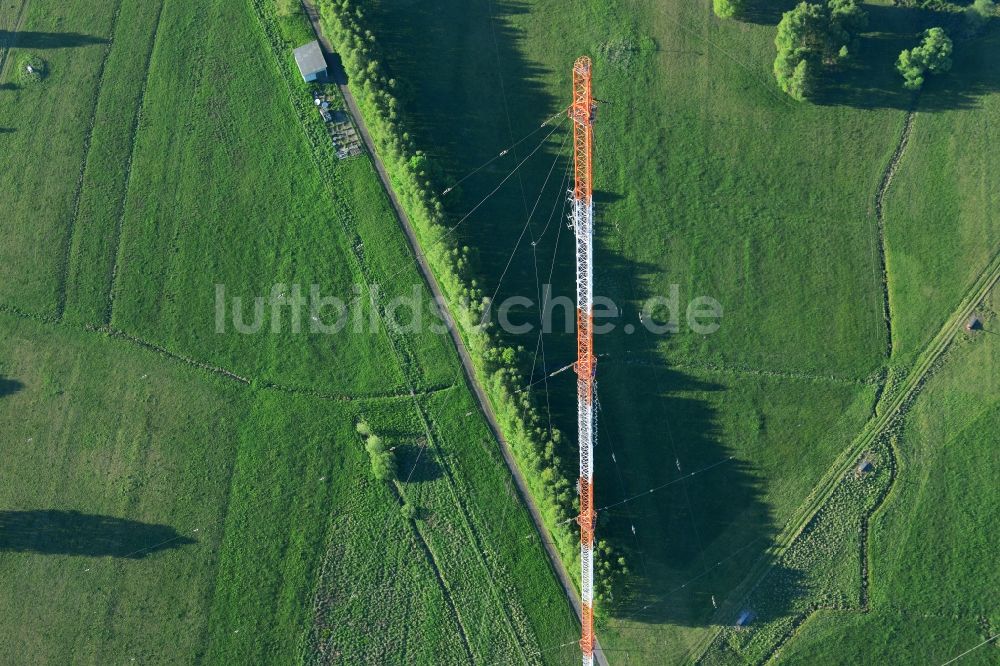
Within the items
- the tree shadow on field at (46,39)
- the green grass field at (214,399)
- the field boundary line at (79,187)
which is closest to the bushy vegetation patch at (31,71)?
the green grass field at (214,399)

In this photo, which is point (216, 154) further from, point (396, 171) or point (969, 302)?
point (969, 302)

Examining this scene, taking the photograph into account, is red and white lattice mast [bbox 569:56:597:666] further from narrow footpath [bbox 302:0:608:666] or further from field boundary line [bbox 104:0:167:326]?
field boundary line [bbox 104:0:167:326]

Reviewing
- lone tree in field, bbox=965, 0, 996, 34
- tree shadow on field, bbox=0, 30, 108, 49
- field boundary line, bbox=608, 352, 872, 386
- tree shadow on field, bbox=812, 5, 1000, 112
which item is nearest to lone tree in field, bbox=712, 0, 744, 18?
tree shadow on field, bbox=812, 5, 1000, 112

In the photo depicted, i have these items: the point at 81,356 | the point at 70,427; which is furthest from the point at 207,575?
the point at 81,356

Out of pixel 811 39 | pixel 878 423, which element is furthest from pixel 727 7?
pixel 878 423

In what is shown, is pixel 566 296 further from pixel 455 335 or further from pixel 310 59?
pixel 310 59
